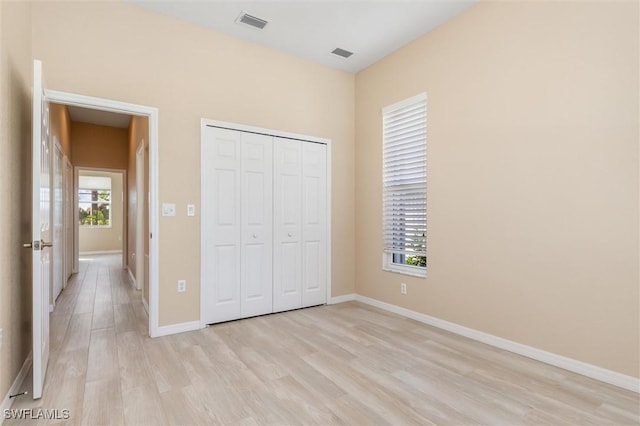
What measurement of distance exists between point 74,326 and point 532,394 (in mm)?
4198

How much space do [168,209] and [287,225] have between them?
138 centimetres

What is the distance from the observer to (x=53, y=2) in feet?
9.21

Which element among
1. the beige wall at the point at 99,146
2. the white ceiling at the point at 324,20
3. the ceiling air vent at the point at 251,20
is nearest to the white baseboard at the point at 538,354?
the white ceiling at the point at 324,20

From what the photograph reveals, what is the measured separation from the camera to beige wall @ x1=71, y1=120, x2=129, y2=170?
717cm

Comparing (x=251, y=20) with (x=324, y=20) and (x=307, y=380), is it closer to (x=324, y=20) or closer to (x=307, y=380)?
(x=324, y=20)

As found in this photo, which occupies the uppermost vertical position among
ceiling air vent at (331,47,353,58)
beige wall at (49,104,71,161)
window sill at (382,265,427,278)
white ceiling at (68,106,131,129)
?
ceiling air vent at (331,47,353,58)

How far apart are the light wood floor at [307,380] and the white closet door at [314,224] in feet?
2.65

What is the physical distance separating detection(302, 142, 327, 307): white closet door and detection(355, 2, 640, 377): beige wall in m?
1.18

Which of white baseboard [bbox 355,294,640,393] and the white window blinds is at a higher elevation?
the white window blinds

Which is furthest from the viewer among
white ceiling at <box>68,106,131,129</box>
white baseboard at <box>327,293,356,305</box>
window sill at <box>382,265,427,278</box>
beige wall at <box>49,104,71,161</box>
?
white ceiling at <box>68,106,131,129</box>

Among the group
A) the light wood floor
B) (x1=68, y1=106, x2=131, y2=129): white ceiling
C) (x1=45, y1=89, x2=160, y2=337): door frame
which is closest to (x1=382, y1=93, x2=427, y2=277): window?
the light wood floor

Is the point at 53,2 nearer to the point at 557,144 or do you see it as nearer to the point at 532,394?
the point at 557,144

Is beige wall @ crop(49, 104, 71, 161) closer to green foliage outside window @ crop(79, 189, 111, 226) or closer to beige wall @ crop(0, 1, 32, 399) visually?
beige wall @ crop(0, 1, 32, 399)

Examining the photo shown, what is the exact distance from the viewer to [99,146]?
7.41 meters
